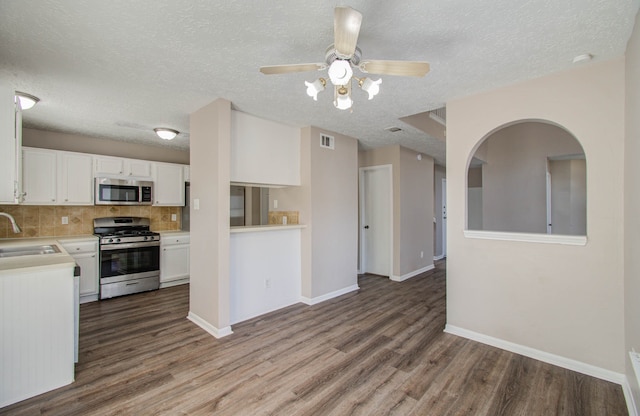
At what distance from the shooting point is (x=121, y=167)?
14.4 ft

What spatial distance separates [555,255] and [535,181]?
3.56 metres

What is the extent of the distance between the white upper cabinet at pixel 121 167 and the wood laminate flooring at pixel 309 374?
2.08 metres

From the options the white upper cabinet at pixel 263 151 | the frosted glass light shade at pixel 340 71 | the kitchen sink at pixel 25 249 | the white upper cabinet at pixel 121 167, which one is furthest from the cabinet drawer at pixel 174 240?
the frosted glass light shade at pixel 340 71

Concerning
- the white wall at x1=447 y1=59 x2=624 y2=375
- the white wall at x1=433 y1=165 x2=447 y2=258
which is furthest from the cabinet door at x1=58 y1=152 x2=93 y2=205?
the white wall at x1=433 y1=165 x2=447 y2=258

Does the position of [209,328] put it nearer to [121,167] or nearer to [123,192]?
[123,192]

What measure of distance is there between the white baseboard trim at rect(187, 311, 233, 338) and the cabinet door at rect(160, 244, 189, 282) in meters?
1.59

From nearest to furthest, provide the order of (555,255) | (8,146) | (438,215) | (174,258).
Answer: (8,146), (555,255), (174,258), (438,215)

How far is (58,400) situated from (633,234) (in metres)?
3.97

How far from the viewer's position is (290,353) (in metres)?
2.56

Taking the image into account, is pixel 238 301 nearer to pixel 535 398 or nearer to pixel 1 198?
pixel 1 198

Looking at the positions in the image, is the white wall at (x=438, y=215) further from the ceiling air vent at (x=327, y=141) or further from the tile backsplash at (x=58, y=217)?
the tile backsplash at (x=58, y=217)

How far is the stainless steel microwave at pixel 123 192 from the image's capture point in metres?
4.18

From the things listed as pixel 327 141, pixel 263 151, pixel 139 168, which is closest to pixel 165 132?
pixel 139 168

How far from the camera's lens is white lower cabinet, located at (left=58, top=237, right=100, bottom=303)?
383cm
